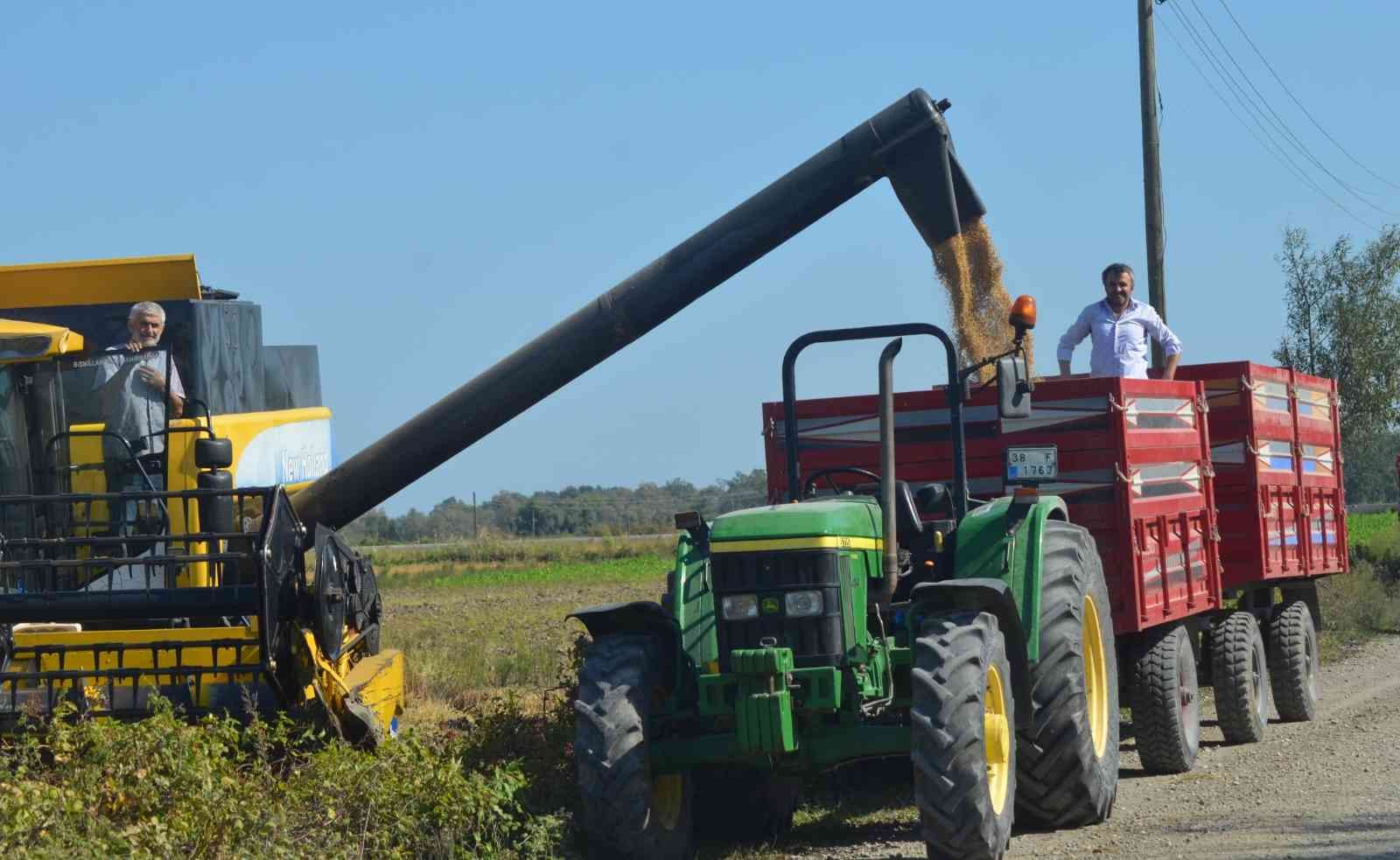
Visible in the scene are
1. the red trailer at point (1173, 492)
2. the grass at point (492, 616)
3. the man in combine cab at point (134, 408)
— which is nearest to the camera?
the man in combine cab at point (134, 408)

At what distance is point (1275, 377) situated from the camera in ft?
42.0

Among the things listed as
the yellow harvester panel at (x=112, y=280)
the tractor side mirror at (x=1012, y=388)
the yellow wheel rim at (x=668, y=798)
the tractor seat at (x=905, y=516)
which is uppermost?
the yellow harvester panel at (x=112, y=280)

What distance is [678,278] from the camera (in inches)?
396

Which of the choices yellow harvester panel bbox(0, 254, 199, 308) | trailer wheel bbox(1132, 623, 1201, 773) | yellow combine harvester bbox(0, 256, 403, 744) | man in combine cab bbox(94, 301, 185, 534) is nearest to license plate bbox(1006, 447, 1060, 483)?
trailer wheel bbox(1132, 623, 1201, 773)

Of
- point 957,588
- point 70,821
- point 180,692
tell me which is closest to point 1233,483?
point 957,588

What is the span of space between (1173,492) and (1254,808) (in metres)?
2.41

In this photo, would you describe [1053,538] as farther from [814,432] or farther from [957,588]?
[814,432]

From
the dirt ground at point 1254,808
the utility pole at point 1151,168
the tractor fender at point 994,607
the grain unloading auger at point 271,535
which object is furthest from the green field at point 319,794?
the utility pole at point 1151,168

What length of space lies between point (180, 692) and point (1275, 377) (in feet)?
26.8

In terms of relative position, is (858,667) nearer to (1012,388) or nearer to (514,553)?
(1012,388)

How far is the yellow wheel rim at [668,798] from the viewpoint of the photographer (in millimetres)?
7777

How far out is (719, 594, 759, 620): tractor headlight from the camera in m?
7.67

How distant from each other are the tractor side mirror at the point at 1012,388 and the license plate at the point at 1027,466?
5.74 feet

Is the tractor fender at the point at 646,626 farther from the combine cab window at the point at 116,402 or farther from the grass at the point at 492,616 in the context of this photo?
the grass at the point at 492,616
